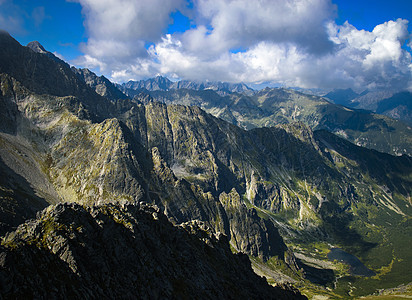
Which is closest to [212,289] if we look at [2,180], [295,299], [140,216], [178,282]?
[178,282]

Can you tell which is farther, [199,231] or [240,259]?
[240,259]

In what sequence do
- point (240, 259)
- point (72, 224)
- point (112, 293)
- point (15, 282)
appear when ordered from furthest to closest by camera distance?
1. point (240, 259)
2. point (72, 224)
3. point (112, 293)
4. point (15, 282)

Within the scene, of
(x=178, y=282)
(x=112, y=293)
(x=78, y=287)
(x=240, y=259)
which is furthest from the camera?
(x=240, y=259)


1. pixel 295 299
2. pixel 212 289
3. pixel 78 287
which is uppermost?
pixel 78 287

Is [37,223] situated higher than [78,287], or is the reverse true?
[37,223]

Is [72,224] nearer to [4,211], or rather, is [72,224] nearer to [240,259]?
[240,259]

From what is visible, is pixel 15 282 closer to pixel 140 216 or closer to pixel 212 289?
pixel 140 216
